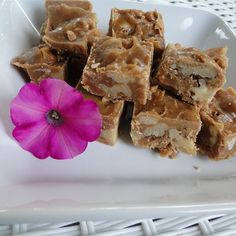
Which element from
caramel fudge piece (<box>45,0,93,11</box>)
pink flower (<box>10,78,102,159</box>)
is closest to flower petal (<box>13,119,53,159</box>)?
pink flower (<box>10,78,102,159</box>)

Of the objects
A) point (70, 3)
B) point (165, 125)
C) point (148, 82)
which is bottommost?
point (165, 125)

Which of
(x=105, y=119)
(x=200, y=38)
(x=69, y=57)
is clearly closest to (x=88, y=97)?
(x=105, y=119)

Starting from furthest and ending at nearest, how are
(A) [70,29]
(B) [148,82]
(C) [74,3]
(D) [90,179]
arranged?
(C) [74,3] < (A) [70,29] < (B) [148,82] < (D) [90,179]

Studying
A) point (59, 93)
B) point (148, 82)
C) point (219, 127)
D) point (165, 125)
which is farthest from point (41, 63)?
point (219, 127)

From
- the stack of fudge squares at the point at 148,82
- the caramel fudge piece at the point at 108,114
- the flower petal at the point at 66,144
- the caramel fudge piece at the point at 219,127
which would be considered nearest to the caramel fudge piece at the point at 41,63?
the stack of fudge squares at the point at 148,82

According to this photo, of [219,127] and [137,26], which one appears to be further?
[137,26]

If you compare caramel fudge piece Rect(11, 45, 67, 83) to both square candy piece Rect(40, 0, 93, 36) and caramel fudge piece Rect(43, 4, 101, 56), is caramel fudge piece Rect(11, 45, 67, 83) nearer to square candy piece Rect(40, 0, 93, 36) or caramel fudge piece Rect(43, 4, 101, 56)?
caramel fudge piece Rect(43, 4, 101, 56)

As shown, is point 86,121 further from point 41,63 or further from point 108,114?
point 41,63
